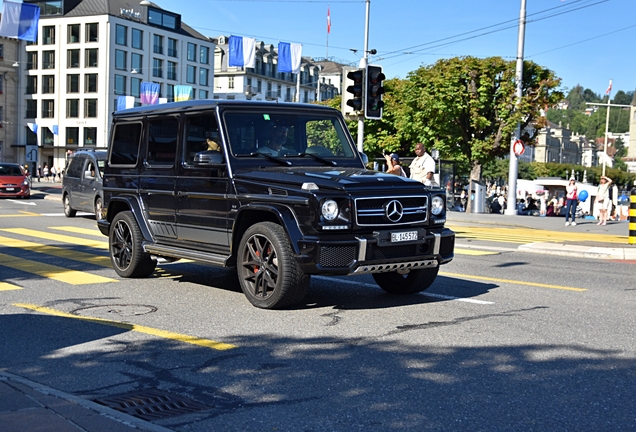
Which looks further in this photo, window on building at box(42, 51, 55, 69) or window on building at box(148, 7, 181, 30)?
window on building at box(148, 7, 181, 30)

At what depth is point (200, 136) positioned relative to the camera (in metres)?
8.95

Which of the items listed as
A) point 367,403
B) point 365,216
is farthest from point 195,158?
point 367,403

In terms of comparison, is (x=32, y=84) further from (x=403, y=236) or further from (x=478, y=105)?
(x=403, y=236)

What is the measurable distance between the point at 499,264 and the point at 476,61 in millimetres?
28104

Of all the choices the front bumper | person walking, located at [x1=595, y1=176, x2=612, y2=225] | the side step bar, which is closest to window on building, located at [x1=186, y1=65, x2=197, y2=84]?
person walking, located at [x1=595, y1=176, x2=612, y2=225]

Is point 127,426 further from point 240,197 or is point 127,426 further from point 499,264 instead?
point 499,264

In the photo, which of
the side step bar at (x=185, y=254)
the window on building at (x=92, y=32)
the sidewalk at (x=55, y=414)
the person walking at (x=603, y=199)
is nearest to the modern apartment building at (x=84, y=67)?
the window on building at (x=92, y=32)

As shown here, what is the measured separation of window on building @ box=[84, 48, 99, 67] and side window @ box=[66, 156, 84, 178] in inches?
2596

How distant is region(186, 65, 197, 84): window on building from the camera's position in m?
96.6

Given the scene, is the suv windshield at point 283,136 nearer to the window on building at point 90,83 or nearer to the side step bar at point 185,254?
the side step bar at point 185,254

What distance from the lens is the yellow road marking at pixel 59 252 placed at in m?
12.1

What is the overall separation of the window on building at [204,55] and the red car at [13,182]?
215 feet

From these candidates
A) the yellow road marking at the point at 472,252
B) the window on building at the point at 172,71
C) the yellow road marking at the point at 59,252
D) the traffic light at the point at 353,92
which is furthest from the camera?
the window on building at the point at 172,71

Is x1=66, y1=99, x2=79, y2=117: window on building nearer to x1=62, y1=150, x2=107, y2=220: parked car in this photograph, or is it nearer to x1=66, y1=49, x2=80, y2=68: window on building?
x1=66, y1=49, x2=80, y2=68: window on building
